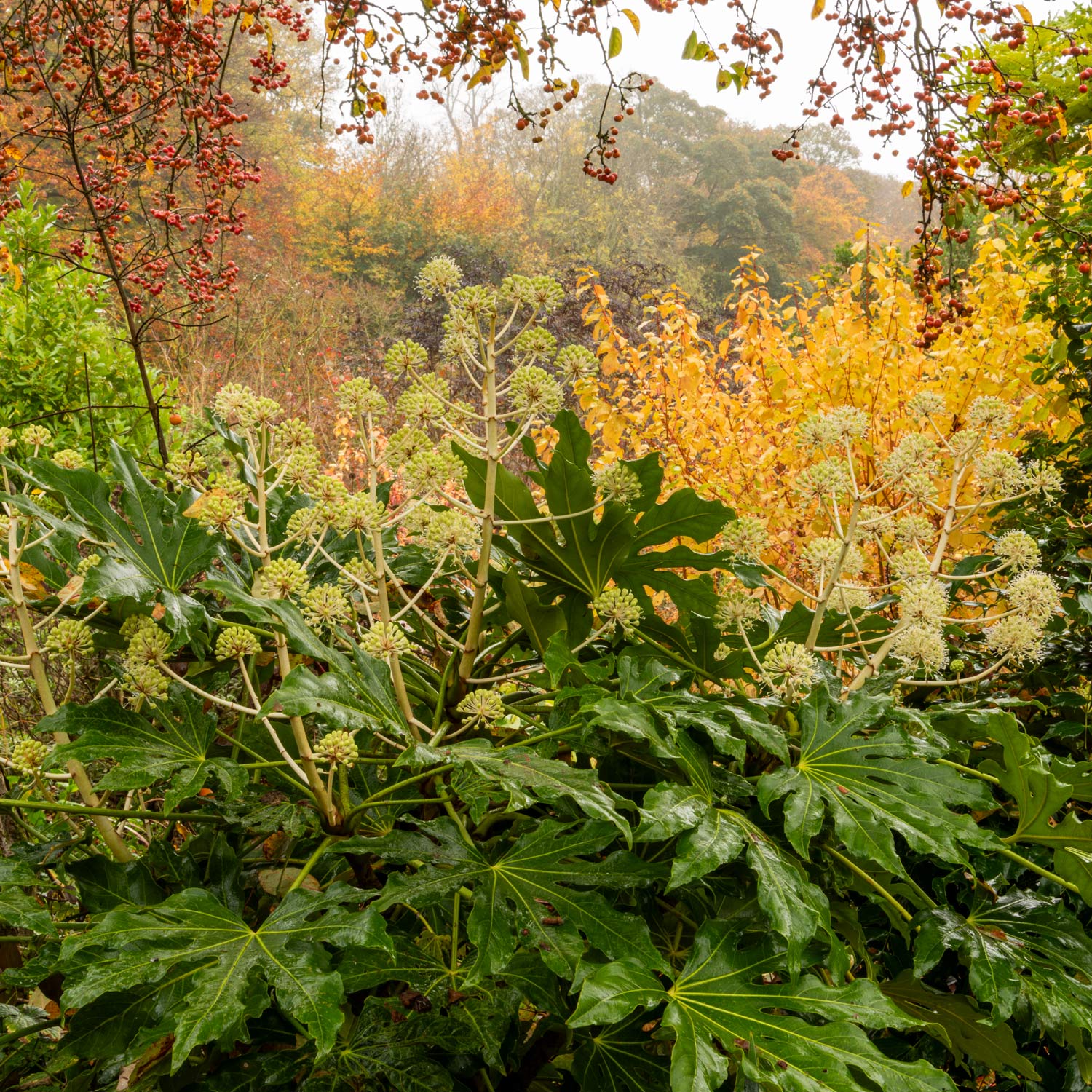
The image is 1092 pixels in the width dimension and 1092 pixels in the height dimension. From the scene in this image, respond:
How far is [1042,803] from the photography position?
2.77ft

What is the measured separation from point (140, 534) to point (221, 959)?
374 mm

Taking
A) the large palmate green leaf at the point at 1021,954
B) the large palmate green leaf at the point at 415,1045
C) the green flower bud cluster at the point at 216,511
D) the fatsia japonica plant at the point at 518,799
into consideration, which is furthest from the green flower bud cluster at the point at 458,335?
the large palmate green leaf at the point at 1021,954

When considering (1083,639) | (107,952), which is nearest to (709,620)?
(107,952)

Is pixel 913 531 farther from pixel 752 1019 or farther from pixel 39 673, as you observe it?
pixel 39 673

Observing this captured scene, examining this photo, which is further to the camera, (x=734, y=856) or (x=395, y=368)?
(x=395, y=368)

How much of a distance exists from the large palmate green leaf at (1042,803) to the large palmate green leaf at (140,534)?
733 millimetres

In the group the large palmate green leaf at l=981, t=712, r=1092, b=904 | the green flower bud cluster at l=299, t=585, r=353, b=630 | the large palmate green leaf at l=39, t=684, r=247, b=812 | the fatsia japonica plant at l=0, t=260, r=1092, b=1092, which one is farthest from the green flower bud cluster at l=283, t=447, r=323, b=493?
the large palmate green leaf at l=981, t=712, r=1092, b=904

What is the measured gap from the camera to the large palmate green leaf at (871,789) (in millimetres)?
727

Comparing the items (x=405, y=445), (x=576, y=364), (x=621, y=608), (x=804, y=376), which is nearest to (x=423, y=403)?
(x=405, y=445)

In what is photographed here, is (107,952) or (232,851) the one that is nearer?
(107,952)

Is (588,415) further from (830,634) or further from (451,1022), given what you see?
(451,1022)

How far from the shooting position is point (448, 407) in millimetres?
945

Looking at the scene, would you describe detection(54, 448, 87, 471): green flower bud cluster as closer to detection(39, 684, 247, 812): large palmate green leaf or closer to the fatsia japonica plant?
the fatsia japonica plant

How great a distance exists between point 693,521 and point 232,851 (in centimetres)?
58
